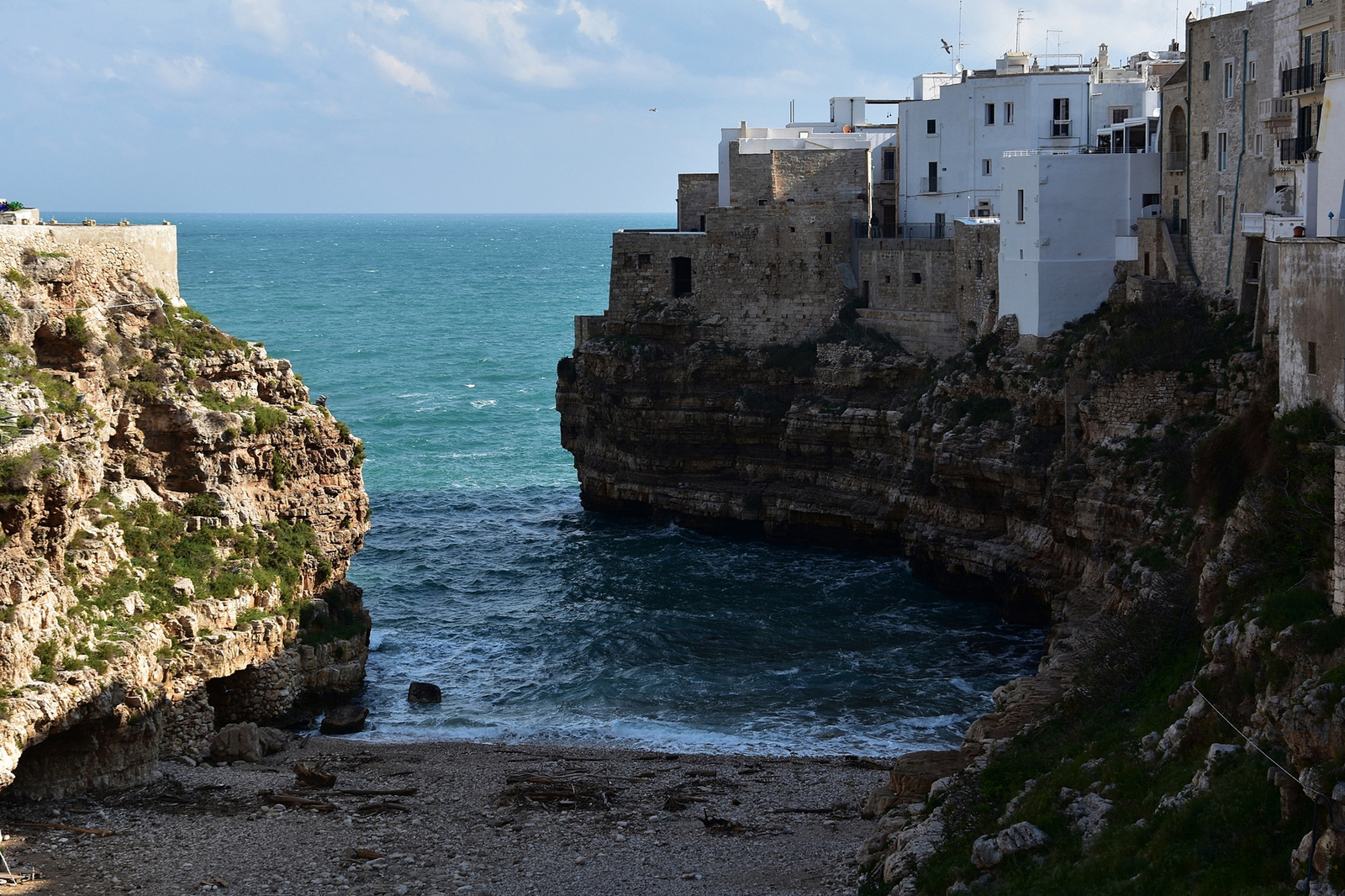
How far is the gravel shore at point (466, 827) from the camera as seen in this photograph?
25531 mm

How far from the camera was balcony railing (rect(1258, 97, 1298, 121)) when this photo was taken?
3728cm

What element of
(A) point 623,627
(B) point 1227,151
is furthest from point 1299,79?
(A) point 623,627

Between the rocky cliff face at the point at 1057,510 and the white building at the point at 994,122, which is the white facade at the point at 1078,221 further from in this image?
the white building at the point at 994,122

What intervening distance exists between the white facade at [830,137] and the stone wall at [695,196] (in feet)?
4.62

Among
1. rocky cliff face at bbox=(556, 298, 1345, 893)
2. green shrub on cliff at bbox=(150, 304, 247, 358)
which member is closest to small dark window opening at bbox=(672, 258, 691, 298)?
rocky cliff face at bbox=(556, 298, 1345, 893)

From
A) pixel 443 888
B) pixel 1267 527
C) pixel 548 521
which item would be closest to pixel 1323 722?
pixel 1267 527

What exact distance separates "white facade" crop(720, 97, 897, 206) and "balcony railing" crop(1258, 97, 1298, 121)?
2038 centimetres

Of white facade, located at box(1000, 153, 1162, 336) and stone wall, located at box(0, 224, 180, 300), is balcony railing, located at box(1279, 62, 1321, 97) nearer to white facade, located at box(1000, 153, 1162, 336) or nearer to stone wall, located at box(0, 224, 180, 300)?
white facade, located at box(1000, 153, 1162, 336)

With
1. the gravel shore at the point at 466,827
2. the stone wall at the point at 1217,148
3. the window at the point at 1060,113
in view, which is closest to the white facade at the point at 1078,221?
the stone wall at the point at 1217,148

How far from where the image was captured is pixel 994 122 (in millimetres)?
57094

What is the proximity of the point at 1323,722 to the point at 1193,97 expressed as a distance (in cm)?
2932

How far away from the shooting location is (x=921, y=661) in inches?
1593

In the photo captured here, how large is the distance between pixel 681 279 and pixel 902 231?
8.68 metres

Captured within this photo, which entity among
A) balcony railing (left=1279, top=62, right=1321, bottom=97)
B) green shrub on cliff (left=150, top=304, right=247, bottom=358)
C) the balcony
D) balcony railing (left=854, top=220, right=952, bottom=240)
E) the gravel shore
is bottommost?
the gravel shore
